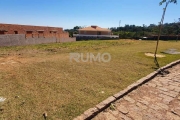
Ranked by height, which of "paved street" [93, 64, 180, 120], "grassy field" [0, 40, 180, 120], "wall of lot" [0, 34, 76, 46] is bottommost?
"paved street" [93, 64, 180, 120]

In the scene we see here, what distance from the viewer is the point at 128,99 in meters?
3.27

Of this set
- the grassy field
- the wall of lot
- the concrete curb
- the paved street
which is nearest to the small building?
the wall of lot

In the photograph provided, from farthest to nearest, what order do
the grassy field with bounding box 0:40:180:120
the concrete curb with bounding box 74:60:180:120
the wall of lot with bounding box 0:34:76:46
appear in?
the wall of lot with bounding box 0:34:76:46
the grassy field with bounding box 0:40:180:120
the concrete curb with bounding box 74:60:180:120

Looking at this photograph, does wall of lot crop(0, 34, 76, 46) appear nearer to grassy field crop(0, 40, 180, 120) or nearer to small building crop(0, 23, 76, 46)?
small building crop(0, 23, 76, 46)

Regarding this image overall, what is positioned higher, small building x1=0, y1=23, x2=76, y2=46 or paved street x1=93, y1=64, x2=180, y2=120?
small building x1=0, y1=23, x2=76, y2=46

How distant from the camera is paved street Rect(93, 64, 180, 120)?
8.64 feet

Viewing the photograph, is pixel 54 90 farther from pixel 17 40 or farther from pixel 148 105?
pixel 17 40

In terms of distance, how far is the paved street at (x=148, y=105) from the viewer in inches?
104

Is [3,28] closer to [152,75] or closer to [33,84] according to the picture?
[33,84]

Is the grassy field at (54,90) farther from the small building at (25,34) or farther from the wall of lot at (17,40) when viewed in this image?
the small building at (25,34)

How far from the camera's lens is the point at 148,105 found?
9.89 feet

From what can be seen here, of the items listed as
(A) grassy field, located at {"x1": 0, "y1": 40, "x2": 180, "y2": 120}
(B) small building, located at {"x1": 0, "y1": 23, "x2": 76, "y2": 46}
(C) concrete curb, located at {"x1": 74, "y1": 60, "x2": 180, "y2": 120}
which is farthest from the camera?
(B) small building, located at {"x1": 0, "y1": 23, "x2": 76, "y2": 46}

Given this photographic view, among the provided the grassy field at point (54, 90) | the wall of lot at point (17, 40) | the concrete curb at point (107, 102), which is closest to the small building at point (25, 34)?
the wall of lot at point (17, 40)

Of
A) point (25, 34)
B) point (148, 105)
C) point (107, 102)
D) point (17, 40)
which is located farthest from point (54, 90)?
point (25, 34)
